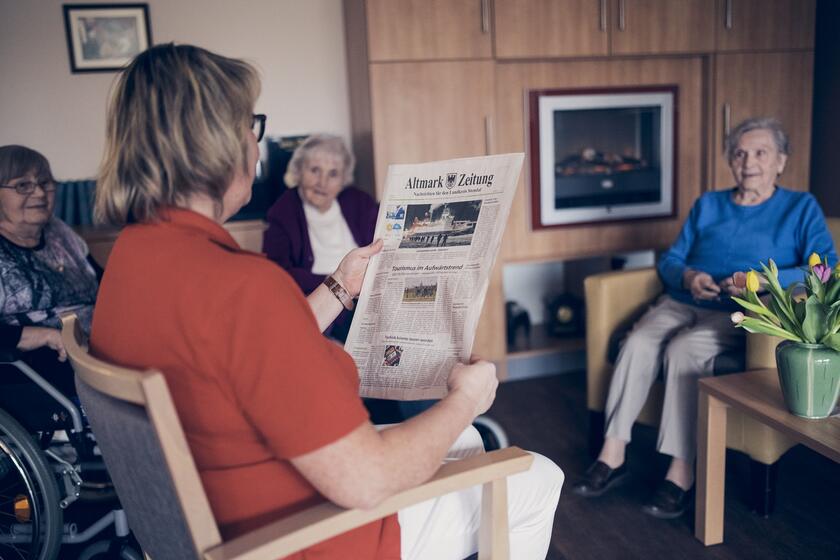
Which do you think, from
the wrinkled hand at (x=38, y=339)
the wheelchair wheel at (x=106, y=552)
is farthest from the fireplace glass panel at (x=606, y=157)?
the wheelchair wheel at (x=106, y=552)

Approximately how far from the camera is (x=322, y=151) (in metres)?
2.98

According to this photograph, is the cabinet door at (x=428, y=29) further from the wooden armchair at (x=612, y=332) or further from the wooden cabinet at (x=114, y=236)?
the wooden armchair at (x=612, y=332)

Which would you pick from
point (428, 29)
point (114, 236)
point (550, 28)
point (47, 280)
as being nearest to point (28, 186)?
point (47, 280)

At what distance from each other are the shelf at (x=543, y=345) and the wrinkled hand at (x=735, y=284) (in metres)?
1.19

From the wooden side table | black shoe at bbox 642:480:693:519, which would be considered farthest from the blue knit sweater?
black shoe at bbox 642:480:693:519

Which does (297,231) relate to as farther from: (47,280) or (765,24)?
(765,24)

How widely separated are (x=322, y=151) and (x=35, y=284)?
1.25 meters

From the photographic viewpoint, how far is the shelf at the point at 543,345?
3514mm

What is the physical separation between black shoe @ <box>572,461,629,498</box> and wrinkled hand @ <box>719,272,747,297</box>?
0.68 metres

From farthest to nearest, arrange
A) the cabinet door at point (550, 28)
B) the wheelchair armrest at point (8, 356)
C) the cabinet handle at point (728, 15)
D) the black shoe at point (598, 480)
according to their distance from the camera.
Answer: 1. the cabinet handle at point (728, 15)
2. the cabinet door at point (550, 28)
3. the black shoe at point (598, 480)
4. the wheelchair armrest at point (8, 356)

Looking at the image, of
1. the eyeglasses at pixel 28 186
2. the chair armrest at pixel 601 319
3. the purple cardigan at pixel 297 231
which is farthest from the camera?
the purple cardigan at pixel 297 231

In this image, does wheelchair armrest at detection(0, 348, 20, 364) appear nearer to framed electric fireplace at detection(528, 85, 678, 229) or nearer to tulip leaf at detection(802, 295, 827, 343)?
tulip leaf at detection(802, 295, 827, 343)

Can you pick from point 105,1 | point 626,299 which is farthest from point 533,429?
point 105,1

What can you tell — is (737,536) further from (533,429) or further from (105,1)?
(105,1)
